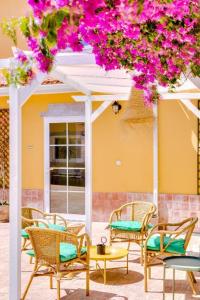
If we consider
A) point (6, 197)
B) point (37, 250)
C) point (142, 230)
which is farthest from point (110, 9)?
point (6, 197)

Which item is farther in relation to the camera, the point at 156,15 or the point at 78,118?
the point at 78,118

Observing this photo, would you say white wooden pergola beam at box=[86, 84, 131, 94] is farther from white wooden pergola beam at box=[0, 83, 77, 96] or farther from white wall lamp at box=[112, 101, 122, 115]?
white wooden pergola beam at box=[0, 83, 77, 96]

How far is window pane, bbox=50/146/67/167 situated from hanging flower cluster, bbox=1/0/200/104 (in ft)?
20.3

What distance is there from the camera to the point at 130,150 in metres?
9.34

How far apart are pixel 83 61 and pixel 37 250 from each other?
2.01 m

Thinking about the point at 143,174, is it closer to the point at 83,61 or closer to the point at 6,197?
the point at 6,197

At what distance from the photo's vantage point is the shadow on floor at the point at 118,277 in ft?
17.4

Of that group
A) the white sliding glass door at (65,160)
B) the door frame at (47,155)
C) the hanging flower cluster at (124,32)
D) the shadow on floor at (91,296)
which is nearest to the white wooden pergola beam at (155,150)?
the white sliding glass door at (65,160)

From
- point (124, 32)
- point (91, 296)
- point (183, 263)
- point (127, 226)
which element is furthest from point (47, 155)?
point (124, 32)

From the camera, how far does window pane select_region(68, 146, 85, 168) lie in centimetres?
989

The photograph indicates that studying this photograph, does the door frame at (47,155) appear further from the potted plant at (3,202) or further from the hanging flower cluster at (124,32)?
the hanging flower cluster at (124,32)

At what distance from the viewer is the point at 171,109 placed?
8.91 metres

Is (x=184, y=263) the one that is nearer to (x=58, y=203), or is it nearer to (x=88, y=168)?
(x=88, y=168)

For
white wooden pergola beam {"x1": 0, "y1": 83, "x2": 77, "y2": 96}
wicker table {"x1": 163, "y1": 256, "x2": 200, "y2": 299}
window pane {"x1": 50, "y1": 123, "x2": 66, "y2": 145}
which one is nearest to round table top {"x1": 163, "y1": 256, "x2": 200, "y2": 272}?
wicker table {"x1": 163, "y1": 256, "x2": 200, "y2": 299}
